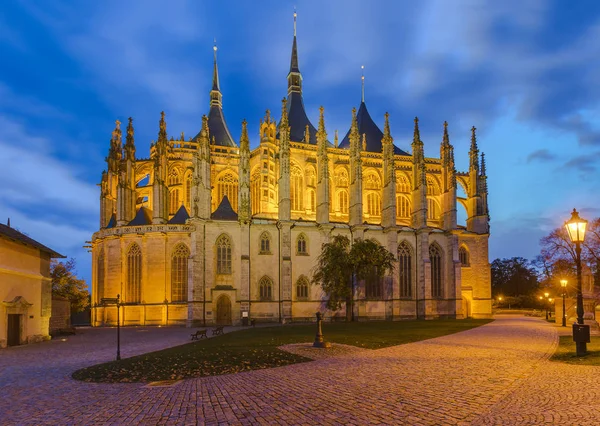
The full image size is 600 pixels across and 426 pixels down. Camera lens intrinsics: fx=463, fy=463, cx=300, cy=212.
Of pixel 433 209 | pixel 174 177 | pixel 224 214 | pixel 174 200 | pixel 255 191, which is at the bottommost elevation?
pixel 224 214

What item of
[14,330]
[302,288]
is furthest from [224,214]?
[14,330]

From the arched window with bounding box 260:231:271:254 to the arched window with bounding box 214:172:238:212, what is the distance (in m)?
10.4

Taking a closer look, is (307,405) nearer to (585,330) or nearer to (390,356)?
(390,356)

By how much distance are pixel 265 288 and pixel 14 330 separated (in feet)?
70.0

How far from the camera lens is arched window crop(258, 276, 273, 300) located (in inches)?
1697

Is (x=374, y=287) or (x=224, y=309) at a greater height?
(x=374, y=287)

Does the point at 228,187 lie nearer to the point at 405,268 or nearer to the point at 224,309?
the point at 224,309

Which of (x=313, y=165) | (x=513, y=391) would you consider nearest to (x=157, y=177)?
(x=313, y=165)

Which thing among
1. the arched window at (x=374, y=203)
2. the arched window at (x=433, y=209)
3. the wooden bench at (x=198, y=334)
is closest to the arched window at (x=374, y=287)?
the arched window at (x=374, y=203)

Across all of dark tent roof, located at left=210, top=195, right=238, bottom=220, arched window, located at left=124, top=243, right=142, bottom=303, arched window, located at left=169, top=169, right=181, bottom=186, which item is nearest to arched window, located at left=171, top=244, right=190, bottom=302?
arched window, located at left=124, top=243, right=142, bottom=303

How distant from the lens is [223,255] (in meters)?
42.3

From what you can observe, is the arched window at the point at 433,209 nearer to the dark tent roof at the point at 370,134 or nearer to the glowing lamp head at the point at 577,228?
the dark tent roof at the point at 370,134

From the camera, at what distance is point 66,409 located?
9.76 metres

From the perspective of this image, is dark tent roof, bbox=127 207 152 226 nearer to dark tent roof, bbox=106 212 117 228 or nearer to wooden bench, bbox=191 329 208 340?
dark tent roof, bbox=106 212 117 228
